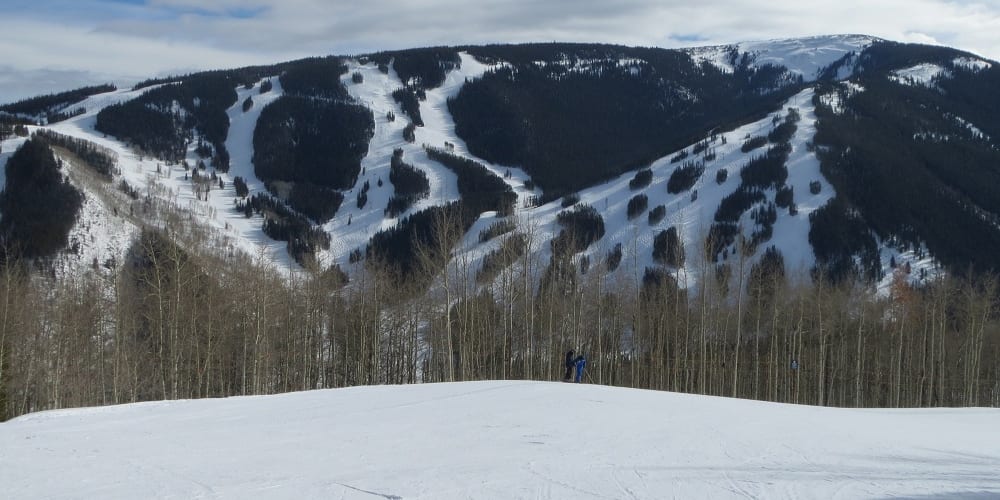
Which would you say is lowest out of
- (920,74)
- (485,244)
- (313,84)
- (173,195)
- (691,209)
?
(485,244)

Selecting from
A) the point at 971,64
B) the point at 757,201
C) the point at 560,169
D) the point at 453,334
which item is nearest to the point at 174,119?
the point at 560,169

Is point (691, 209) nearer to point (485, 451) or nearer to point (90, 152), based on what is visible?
point (90, 152)

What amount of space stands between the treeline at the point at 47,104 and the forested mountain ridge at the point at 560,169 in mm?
722

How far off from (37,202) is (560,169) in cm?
10257

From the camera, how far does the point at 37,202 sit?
325ft

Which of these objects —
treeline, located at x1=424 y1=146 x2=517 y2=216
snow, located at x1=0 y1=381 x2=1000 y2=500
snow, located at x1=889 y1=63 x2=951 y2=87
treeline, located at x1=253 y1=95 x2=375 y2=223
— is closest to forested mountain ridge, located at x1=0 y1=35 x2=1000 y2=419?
treeline, located at x1=253 y1=95 x2=375 y2=223

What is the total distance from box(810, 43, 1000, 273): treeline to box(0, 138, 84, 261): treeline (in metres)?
92.3

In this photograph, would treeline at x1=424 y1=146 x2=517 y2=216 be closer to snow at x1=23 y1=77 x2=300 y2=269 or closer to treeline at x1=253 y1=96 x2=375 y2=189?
treeline at x1=253 y1=96 x2=375 y2=189

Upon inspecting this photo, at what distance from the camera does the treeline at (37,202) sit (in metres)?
92.8

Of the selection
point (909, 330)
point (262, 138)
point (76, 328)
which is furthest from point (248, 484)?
point (262, 138)

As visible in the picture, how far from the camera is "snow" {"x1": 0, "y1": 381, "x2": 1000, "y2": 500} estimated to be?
Result: 1215 cm

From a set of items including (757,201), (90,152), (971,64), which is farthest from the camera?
(971,64)

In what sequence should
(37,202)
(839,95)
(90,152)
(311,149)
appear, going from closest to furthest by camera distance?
1. (37,202)
2. (90,152)
3. (839,95)
4. (311,149)

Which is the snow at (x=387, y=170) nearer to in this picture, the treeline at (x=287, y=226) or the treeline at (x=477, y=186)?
the treeline at (x=477, y=186)
